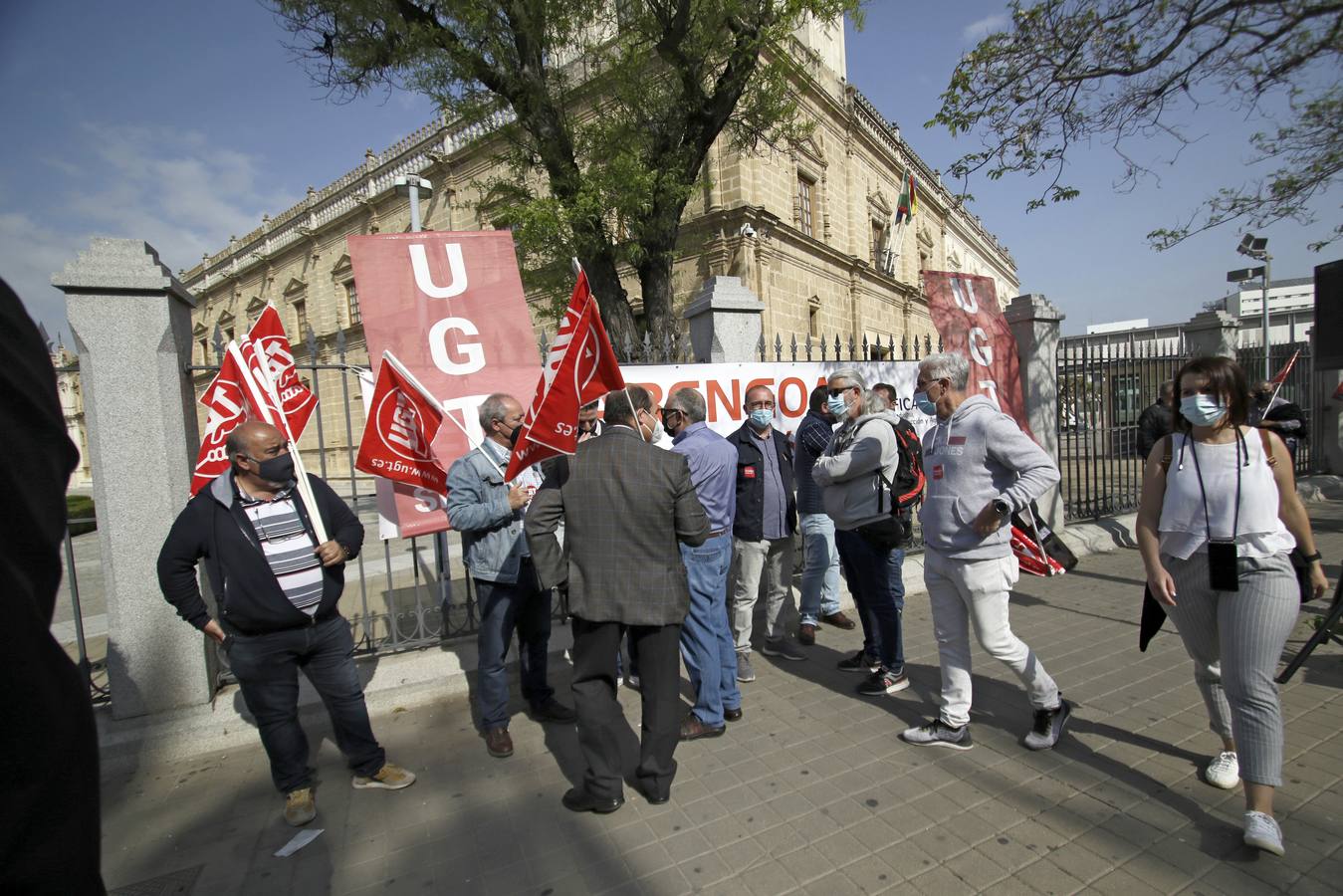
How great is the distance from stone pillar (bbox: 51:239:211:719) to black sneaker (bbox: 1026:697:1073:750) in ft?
16.4

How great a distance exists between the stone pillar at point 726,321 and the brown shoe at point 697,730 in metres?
3.52

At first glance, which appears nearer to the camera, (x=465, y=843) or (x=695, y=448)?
(x=465, y=843)

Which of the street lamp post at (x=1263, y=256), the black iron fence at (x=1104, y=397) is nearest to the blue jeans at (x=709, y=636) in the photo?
the black iron fence at (x=1104, y=397)

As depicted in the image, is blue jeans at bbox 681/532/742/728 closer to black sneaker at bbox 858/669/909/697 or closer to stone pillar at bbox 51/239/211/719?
black sneaker at bbox 858/669/909/697

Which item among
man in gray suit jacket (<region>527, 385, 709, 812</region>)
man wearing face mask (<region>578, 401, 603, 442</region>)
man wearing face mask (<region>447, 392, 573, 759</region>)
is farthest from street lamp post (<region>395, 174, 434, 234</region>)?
man in gray suit jacket (<region>527, 385, 709, 812</region>)

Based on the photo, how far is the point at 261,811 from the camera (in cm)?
340

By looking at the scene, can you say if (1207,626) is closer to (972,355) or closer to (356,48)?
(972,355)

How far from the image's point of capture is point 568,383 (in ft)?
11.3

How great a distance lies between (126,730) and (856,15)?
11232mm

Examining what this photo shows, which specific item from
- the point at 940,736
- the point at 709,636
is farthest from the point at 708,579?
the point at 940,736

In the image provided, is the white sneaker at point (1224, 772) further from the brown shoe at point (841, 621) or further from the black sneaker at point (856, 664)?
the brown shoe at point (841, 621)

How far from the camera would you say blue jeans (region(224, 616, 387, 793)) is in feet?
10.3

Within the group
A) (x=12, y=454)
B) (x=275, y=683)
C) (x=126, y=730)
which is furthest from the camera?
(x=126, y=730)

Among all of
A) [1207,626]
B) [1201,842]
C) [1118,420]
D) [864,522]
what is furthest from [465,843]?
[1118,420]
